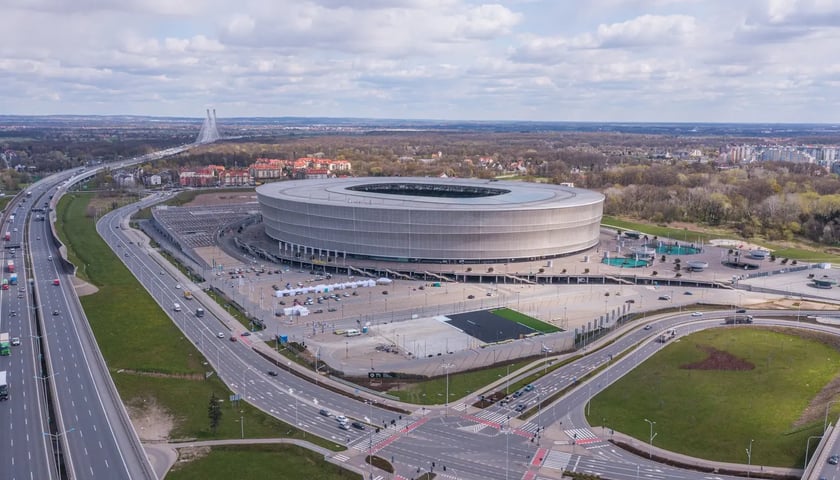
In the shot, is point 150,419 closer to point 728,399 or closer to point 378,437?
point 378,437

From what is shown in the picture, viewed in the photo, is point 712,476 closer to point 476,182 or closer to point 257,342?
point 257,342

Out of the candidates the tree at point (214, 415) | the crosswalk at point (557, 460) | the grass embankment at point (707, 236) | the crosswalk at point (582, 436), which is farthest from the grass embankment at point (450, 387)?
the grass embankment at point (707, 236)

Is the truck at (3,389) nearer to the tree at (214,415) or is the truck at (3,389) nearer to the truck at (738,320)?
the tree at (214,415)

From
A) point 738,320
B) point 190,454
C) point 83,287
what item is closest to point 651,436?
point 190,454

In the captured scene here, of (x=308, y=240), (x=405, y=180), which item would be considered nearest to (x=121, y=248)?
(x=308, y=240)

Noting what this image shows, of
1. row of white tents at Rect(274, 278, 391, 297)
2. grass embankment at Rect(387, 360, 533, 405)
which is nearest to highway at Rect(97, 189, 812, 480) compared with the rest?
grass embankment at Rect(387, 360, 533, 405)
